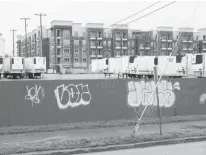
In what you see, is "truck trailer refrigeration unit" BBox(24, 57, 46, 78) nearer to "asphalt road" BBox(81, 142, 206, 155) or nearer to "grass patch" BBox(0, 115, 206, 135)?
"grass patch" BBox(0, 115, 206, 135)

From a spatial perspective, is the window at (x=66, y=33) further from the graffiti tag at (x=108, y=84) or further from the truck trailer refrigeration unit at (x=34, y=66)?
the graffiti tag at (x=108, y=84)

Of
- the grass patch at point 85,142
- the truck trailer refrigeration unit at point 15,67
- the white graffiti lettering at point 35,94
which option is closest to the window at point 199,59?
the grass patch at point 85,142

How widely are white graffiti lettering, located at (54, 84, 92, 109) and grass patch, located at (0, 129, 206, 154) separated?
2672 millimetres

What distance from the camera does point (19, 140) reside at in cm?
861

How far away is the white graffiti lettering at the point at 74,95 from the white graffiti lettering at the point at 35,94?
505mm

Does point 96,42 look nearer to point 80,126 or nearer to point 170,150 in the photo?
point 80,126

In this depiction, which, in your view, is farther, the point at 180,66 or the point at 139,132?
the point at 180,66

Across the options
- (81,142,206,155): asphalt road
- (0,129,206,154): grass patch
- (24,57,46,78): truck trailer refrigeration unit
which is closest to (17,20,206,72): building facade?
(24,57,46,78): truck trailer refrigeration unit

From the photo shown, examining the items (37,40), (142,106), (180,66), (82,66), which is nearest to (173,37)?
(82,66)

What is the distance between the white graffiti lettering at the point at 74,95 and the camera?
35.9 feet

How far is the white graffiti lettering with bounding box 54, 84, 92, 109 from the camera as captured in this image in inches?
431

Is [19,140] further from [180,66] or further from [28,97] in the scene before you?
[180,66]

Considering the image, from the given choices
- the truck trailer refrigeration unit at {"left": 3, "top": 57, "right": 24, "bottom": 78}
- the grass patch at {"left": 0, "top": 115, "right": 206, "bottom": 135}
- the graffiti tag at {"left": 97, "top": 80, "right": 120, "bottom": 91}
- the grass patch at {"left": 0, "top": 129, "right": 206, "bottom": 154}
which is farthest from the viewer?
the truck trailer refrigeration unit at {"left": 3, "top": 57, "right": 24, "bottom": 78}

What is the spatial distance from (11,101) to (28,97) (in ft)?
1.89
